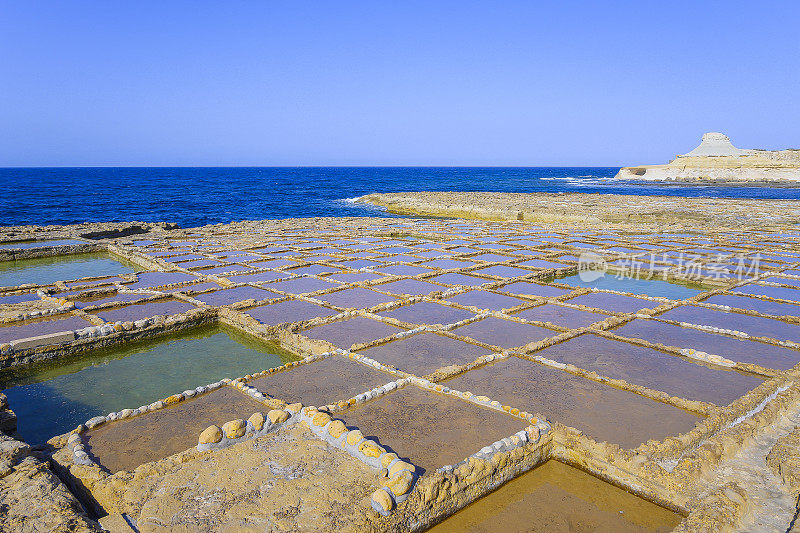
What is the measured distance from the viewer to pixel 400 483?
94.0 inches

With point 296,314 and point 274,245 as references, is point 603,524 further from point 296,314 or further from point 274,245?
point 274,245

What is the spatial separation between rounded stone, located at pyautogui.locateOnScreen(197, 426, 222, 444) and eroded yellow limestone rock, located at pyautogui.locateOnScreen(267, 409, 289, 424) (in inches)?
12.8

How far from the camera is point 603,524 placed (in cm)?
251

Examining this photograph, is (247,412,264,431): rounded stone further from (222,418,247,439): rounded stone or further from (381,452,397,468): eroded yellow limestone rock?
(381,452,397,468): eroded yellow limestone rock

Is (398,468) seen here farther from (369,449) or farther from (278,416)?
(278,416)

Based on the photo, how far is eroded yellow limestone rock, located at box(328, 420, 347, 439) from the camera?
9.41ft

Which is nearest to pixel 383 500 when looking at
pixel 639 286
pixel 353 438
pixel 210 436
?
pixel 353 438

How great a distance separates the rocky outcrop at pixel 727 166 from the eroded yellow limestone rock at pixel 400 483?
6520 centimetres

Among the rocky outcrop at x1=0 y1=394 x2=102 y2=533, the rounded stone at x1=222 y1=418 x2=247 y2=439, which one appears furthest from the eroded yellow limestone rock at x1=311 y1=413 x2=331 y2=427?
the rocky outcrop at x1=0 y1=394 x2=102 y2=533

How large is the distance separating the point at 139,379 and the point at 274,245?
767 centimetres

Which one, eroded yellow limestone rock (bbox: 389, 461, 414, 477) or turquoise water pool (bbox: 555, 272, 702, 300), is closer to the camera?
eroded yellow limestone rock (bbox: 389, 461, 414, 477)

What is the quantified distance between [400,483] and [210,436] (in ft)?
4.04

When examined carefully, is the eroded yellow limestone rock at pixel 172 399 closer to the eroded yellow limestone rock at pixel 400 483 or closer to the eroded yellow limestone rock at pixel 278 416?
the eroded yellow limestone rock at pixel 278 416
